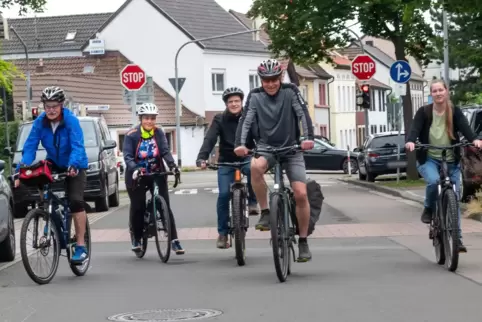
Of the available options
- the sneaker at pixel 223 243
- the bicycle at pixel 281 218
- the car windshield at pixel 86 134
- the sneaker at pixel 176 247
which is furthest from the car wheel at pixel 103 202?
the bicycle at pixel 281 218

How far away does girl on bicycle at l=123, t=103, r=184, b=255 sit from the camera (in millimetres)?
13516

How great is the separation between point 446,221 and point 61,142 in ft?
12.0

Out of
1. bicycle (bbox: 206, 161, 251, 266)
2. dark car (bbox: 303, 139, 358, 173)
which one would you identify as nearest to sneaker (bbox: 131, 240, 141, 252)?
bicycle (bbox: 206, 161, 251, 266)

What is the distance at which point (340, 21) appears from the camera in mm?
31719

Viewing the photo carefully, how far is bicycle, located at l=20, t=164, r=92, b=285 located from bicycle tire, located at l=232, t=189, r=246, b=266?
144 centimetres

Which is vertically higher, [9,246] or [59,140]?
[59,140]

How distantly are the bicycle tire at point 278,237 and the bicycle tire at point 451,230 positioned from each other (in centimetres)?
152

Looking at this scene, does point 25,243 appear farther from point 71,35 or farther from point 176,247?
point 71,35

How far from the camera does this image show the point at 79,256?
38.7 feet

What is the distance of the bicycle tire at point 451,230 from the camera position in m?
11.2

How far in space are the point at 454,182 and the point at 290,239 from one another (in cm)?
182

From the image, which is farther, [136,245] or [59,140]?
[136,245]

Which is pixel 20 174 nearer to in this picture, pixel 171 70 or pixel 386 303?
pixel 386 303

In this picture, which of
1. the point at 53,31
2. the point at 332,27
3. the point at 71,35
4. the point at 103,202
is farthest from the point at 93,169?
Answer: the point at 53,31
